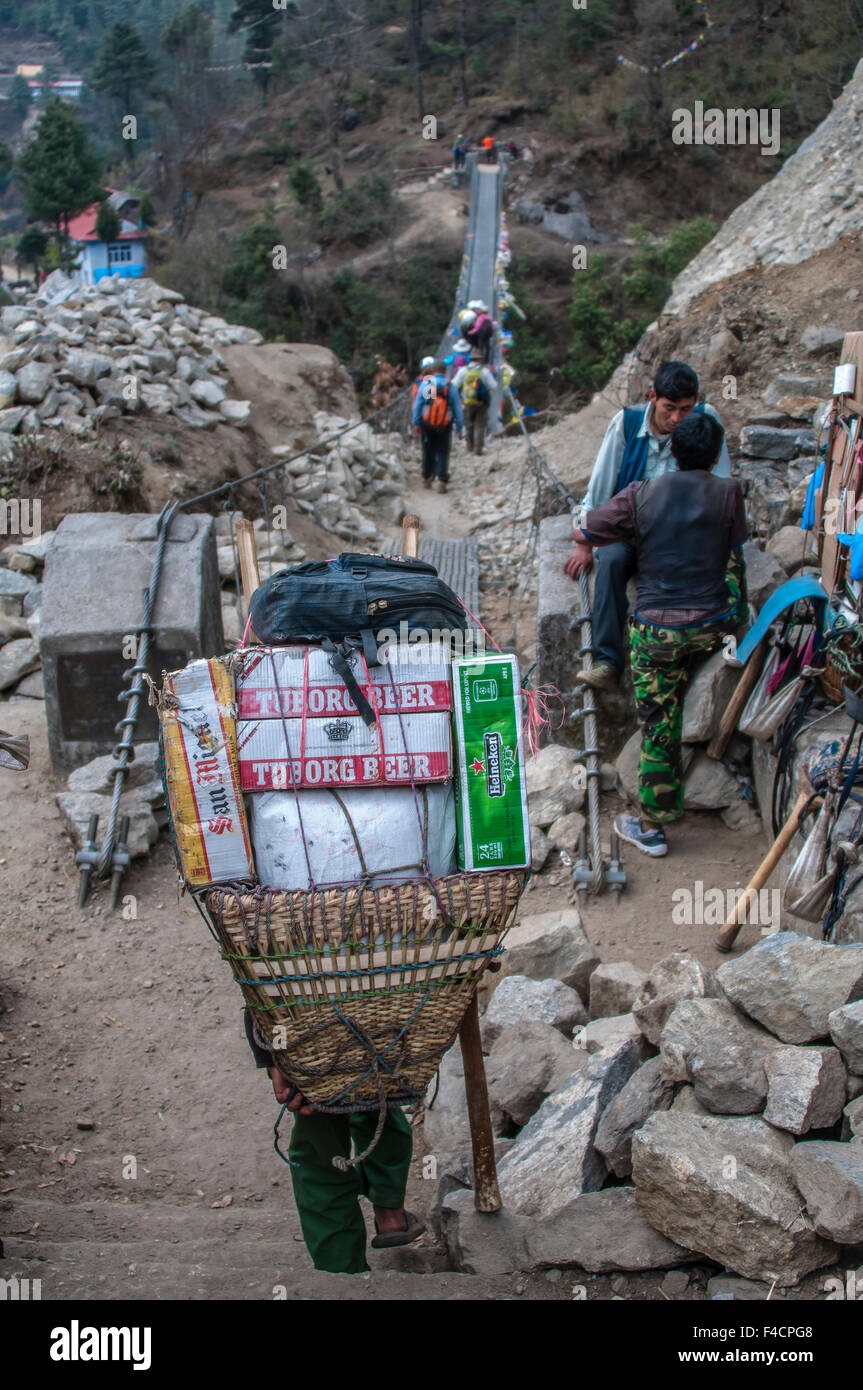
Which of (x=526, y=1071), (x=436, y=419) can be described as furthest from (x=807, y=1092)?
(x=436, y=419)

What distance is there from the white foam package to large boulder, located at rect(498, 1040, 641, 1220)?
3.22 ft

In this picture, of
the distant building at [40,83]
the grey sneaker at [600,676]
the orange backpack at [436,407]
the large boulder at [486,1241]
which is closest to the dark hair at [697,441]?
the grey sneaker at [600,676]

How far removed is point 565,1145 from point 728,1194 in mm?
703

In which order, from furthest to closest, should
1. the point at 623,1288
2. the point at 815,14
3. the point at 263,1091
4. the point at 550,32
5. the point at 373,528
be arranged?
the point at 550,32, the point at 815,14, the point at 373,528, the point at 263,1091, the point at 623,1288

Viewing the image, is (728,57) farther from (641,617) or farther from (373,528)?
(641,617)

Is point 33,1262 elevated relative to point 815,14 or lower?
lower

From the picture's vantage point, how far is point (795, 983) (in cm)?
276

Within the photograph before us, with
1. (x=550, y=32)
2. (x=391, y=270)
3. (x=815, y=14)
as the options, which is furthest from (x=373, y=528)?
(x=550, y=32)

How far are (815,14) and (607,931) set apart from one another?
125 feet

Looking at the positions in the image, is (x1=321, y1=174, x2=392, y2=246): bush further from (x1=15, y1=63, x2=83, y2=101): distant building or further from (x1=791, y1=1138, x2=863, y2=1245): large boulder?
(x1=791, y1=1138, x2=863, y2=1245): large boulder

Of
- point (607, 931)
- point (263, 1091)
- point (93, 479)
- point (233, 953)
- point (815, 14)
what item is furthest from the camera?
point (815, 14)

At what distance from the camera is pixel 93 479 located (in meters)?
8.82

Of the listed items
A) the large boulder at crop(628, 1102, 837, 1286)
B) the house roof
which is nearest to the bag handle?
the large boulder at crop(628, 1102, 837, 1286)

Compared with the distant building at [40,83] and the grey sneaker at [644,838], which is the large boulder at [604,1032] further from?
the distant building at [40,83]
